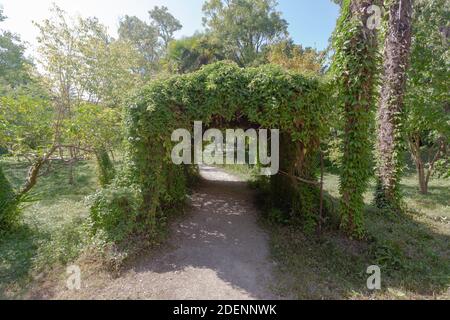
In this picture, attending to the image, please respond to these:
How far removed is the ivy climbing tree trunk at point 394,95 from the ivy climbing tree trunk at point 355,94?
2.34 m

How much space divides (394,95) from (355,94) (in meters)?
2.72

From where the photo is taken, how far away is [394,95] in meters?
6.16

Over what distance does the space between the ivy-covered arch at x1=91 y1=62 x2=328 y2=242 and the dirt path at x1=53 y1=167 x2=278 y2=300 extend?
0.86 metres

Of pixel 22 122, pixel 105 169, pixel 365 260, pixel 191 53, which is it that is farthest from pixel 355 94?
pixel 191 53

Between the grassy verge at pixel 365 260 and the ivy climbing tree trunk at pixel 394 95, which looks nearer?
the grassy verge at pixel 365 260

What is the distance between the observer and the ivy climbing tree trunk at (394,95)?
20.2 ft

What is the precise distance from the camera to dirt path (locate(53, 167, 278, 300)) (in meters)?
3.46

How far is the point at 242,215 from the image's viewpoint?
6121mm

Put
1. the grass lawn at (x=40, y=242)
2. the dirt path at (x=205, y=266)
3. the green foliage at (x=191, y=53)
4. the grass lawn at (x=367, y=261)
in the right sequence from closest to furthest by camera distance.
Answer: the dirt path at (x=205, y=266)
the grass lawn at (x=367, y=261)
the grass lawn at (x=40, y=242)
the green foliage at (x=191, y=53)

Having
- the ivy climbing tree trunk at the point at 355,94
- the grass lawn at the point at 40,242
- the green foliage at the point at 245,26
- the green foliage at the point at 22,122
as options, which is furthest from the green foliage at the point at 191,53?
the ivy climbing tree trunk at the point at 355,94

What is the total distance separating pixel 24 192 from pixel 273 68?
608cm

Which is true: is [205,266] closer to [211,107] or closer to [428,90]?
[211,107]

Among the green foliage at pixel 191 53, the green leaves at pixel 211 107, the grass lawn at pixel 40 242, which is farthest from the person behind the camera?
the green foliage at pixel 191 53

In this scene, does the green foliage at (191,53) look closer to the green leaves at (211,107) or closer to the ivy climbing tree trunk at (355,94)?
the green leaves at (211,107)
